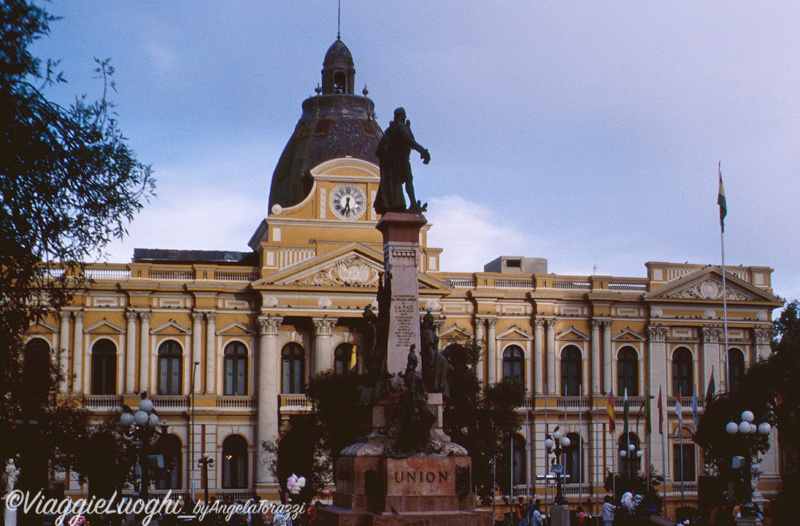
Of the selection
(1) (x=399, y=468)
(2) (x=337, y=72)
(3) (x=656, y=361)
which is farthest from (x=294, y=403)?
(1) (x=399, y=468)

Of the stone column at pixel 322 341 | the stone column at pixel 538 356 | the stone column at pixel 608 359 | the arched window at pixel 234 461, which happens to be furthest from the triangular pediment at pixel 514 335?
the arched window at pixel 234 461

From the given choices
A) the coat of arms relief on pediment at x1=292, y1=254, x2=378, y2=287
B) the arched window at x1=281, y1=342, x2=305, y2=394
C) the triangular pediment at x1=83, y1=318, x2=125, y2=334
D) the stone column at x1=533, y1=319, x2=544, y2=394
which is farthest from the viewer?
the stone column at x1=533, y1=319, x2=544, y2=394

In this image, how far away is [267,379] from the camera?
5916 cm

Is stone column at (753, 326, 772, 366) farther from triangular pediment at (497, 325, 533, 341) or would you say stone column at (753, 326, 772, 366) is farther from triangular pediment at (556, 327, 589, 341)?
triangular pediment at (497, 325, 533, 341)

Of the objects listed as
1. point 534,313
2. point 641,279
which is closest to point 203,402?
point 534,313

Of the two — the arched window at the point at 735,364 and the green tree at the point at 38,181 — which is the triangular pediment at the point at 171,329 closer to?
the arched window at the point at 735,364

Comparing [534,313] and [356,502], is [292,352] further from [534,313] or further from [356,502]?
[356,502]

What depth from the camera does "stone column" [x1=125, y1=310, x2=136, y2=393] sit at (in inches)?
2325

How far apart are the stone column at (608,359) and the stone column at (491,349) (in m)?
5.73

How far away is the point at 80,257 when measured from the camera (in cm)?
1917

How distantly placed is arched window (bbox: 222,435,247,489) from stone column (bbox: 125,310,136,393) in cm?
519

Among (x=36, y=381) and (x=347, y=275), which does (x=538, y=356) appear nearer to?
(x=347, y=275)

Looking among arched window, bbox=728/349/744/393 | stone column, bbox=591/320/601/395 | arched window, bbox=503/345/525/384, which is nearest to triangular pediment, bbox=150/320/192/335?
arched window, bbox=503/345/525/384

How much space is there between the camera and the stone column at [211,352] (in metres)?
59.6
